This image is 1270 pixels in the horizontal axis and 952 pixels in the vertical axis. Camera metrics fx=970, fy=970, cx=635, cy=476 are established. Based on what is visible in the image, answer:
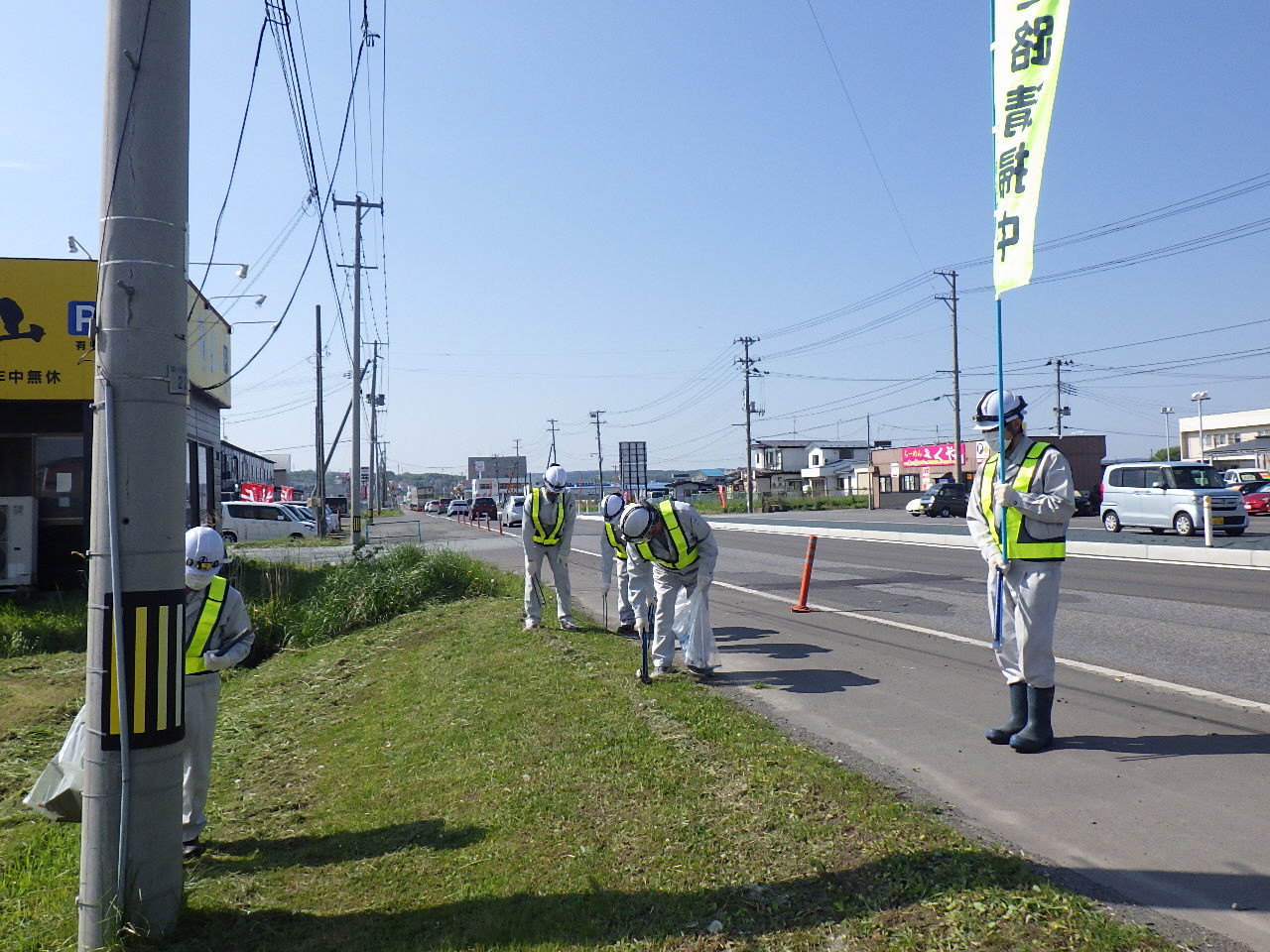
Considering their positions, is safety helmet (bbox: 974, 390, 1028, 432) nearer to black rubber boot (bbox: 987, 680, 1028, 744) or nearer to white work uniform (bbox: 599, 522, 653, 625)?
black rubber boot (bbox: 987, 680, 1028, 744)

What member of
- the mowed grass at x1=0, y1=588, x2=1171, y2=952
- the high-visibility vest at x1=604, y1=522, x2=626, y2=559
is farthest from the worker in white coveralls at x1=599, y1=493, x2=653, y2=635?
the mowed grass at x1=0, y1=588, x2=1171, y2=952

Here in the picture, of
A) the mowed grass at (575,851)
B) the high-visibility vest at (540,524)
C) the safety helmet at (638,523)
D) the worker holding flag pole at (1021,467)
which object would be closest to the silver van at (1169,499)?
the high-visibility vest at (540,524)

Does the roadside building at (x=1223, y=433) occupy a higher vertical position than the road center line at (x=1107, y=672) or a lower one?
higher

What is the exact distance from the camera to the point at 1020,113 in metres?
5.49

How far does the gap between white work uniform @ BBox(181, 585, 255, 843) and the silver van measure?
23636 millimetres

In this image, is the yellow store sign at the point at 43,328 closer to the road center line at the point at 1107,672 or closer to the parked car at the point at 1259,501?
the road center line at the point at 1107,672

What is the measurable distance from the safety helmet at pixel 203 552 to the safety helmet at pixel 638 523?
322 cm

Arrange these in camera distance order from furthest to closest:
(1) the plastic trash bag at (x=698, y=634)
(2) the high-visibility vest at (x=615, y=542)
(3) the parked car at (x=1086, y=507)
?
(3) the parked car at (x=1086, y=507) → (2) the high-visibility vest at (x=615, y=542) → (1) the plastic trash bag at (x=698, y=634)

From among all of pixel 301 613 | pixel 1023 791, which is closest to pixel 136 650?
pixel 1023 791

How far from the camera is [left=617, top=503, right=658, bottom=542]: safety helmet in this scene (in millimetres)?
7668

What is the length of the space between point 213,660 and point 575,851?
2.22 m

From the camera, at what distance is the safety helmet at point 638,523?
25.2ft

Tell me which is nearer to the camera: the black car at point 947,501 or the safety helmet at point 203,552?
the safety helmet at point 203,552

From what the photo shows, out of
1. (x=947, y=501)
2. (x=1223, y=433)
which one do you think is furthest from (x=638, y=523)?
(x=1223, y=433)
